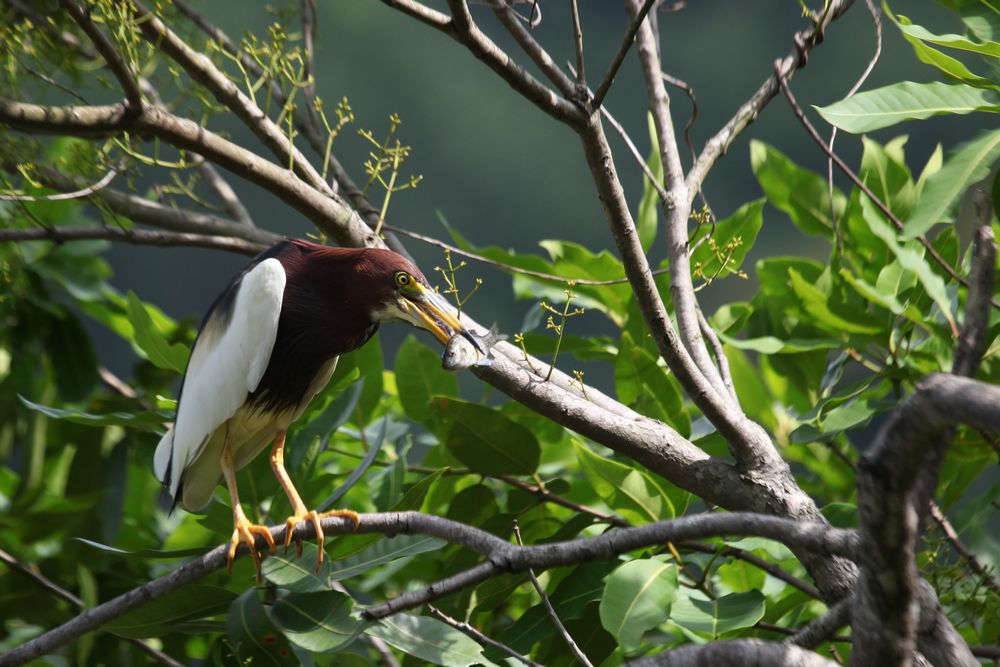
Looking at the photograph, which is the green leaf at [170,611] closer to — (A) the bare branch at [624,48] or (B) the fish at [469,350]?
(B) the fish at [469,350]

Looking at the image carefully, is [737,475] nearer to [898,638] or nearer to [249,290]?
[898,638]

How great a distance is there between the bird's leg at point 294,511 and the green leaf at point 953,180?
0.70m

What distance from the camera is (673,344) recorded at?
47.3 inches

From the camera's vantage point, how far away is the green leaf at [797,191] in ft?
5.99

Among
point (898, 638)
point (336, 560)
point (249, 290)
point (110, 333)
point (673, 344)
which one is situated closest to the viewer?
point (898, 638)

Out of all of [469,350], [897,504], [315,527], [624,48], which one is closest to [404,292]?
Result: [469,350]

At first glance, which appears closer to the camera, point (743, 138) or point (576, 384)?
point (576, 384)

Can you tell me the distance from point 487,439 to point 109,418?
21.8 inches

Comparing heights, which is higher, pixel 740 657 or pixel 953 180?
pixel 953 180

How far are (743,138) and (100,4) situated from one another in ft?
9.83

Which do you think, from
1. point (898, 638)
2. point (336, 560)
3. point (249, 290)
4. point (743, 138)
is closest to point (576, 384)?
point (336, 560)

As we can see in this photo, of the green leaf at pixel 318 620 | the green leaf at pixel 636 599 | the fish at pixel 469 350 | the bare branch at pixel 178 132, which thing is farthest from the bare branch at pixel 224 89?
the green leaf at pixel 636 599

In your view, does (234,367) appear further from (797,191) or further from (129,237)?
(797,191)

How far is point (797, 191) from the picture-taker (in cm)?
183
